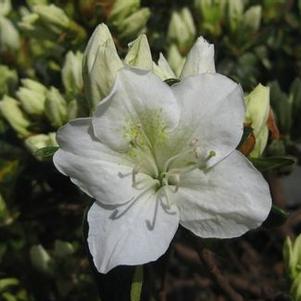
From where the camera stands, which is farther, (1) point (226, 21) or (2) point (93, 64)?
(1) point (226, 21)

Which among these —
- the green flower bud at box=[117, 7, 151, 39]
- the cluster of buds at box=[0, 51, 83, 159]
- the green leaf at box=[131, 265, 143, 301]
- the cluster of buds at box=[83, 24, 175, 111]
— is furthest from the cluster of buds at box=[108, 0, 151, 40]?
the green leaf at box=[131, 265, 143, 301]

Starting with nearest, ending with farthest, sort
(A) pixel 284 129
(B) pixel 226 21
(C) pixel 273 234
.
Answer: (A) pixel 284 129, (B) pixel 226 21, (C) pixel 273 234

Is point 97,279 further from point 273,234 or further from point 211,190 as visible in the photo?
point 273,234

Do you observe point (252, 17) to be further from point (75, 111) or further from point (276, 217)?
point (276, 217)

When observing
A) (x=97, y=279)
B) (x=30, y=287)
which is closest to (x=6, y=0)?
(x=30, y=287)

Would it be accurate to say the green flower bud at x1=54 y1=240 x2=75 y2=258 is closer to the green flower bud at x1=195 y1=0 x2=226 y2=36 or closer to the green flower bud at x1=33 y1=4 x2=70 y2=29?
the green flower bud at x1=33 y1=4 x2=70 y2=29

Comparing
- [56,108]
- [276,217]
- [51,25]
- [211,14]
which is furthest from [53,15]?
[276,217]

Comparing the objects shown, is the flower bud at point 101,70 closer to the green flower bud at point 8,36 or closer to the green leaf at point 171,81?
the green leaf at point 171,81
